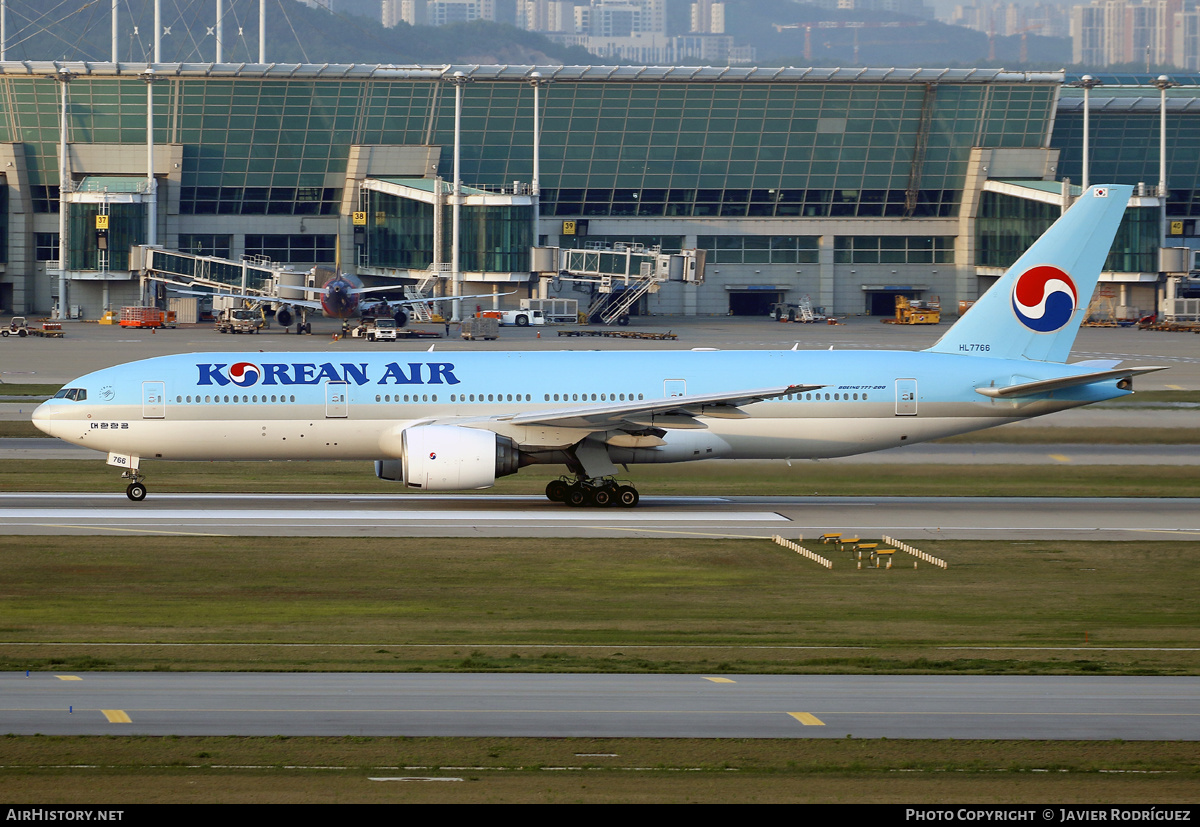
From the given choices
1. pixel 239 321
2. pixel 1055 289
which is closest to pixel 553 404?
pixel 1055 289

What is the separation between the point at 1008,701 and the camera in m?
20.3

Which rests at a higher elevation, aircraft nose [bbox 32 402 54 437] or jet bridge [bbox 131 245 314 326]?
jet bridge [bbox 131 245 314 326]

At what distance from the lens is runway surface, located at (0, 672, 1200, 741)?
1873cm

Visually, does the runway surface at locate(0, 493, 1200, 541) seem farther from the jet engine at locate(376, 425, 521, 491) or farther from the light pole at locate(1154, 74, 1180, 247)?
the light pole at locate(1154, 74, 1180, 247)

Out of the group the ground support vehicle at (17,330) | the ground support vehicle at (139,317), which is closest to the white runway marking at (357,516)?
the ground support vehicle at (17,330)

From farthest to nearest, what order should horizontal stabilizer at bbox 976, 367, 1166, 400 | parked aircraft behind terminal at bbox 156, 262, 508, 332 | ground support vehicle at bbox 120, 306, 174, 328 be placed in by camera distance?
ground support vehicle at bbox 120, 306, 174, 328 → parked aircraft behind terminal at bbox 156, 262, 508, 332 → horizontal stabilizer at bbox 976, 367, 1166, 400

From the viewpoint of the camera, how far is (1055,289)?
41250mm

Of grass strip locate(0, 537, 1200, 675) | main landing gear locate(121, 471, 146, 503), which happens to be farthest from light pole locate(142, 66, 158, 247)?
grass strip locate(0, 537, 1200, 675)

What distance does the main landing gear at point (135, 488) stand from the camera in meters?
40.5

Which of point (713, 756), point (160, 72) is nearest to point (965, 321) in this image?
point (713, 756)

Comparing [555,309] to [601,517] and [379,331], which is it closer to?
[379,331]

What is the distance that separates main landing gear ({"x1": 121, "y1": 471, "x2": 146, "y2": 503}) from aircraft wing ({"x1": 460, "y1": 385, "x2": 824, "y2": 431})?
10.2 metres

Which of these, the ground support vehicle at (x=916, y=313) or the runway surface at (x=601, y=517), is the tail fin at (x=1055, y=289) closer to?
the runway surface at (x=601, y=517)

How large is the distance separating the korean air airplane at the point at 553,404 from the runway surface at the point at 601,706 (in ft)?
58.4
